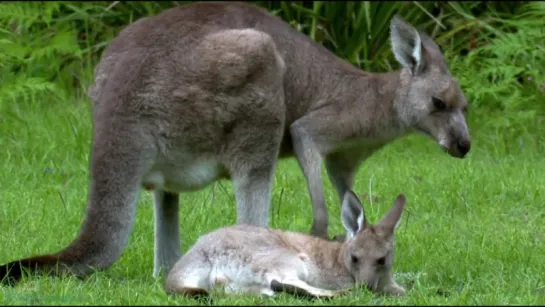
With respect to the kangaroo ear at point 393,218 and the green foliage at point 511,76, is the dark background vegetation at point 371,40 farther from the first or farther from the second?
the kangaroo ear at point 393,218

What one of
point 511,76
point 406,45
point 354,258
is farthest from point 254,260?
point 511,76

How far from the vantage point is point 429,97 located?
25.6ft

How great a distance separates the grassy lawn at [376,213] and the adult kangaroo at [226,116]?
386mm

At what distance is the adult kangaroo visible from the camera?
21.4 ft

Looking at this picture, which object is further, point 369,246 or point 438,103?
point 438,103

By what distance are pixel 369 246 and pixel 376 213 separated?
7.27 feet

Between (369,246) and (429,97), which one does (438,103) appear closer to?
(429,97)

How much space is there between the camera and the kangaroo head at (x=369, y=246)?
630 centimetres

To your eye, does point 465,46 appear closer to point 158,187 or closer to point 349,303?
point 158,187

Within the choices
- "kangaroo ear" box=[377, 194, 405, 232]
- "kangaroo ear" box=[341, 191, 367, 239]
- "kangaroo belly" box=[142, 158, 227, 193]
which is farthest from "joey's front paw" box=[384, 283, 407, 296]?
"kangaroo belly" box=[142, 158, 227, 193]

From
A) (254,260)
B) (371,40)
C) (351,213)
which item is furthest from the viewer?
(371,40)

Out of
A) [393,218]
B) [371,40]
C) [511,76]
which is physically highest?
[393,218]

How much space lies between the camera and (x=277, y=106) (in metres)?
6.94

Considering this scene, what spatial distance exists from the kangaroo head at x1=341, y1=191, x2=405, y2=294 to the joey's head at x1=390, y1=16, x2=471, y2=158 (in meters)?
1.33
